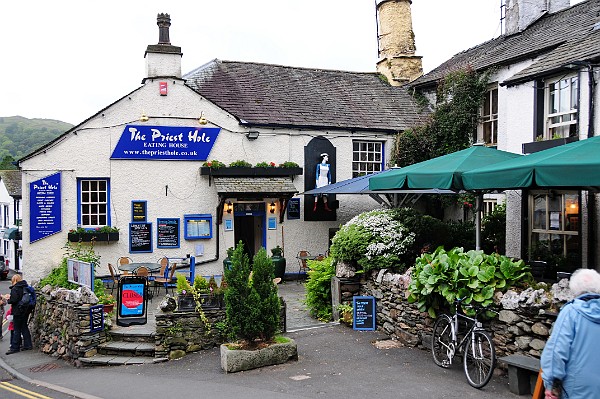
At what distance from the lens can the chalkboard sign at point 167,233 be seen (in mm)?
16953

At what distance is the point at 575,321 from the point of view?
14.4ft

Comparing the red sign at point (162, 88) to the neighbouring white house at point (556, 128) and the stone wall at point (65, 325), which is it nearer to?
the stone wall at point (65, 325)

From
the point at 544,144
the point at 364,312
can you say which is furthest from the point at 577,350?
the point at 544,144

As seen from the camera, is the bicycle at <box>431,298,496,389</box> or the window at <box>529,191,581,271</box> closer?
the bicycle at <box>431,298,496,389</box>

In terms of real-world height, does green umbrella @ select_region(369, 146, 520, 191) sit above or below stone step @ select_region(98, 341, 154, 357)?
above

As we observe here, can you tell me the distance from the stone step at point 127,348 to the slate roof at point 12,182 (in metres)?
27.6

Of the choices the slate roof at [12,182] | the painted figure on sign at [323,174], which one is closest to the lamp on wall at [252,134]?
the painted figure on sign at [323,174]

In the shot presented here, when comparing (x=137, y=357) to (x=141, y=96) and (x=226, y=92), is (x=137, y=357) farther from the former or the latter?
(x=226, y=92)

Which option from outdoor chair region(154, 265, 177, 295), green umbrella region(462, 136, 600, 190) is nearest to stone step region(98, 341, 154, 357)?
outdoor chair region(154, 265, 177, 295)

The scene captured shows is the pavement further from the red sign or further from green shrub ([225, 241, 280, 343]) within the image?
the red sign

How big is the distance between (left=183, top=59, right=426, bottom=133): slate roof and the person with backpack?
8152 mm

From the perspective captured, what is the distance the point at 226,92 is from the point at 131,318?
33.0 ft

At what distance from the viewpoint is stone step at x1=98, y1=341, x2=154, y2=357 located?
34.3 feet

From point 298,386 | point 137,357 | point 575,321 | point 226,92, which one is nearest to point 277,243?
point 226,92
